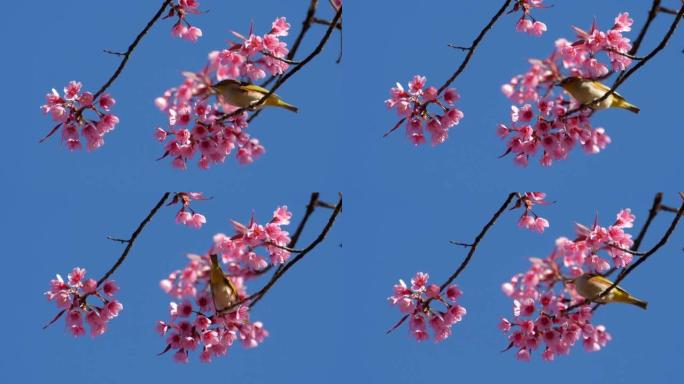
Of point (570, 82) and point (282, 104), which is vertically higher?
point (282, 104)

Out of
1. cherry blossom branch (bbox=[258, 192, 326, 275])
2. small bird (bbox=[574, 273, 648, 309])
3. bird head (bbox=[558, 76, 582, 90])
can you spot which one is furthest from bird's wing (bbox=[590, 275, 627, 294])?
cherry blossom branch (bbox=[258, 192, 326, 275])

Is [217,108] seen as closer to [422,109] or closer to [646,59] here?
[422,109]

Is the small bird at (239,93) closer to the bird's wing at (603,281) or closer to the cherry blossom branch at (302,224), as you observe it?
the cherry blossom branch at (302,224)

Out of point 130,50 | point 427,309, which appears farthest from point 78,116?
point 427,309

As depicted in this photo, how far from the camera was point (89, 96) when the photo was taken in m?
4.24

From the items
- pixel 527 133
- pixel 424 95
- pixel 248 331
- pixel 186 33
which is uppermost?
pixel 186 33

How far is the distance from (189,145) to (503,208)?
1.33 meters

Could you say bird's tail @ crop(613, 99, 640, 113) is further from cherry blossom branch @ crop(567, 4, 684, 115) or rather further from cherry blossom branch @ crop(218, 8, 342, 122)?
cherry blossom branch @ crop(218, 8, 342, 122)

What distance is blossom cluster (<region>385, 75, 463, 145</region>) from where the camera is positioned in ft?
14.1

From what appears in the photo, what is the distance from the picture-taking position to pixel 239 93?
414 cm

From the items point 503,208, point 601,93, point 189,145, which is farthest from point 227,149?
point 601,93

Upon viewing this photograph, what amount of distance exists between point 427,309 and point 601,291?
76 cm

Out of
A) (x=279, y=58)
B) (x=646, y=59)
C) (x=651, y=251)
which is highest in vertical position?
(x=279, y=58)

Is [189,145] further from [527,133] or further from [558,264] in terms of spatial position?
[558,264]
